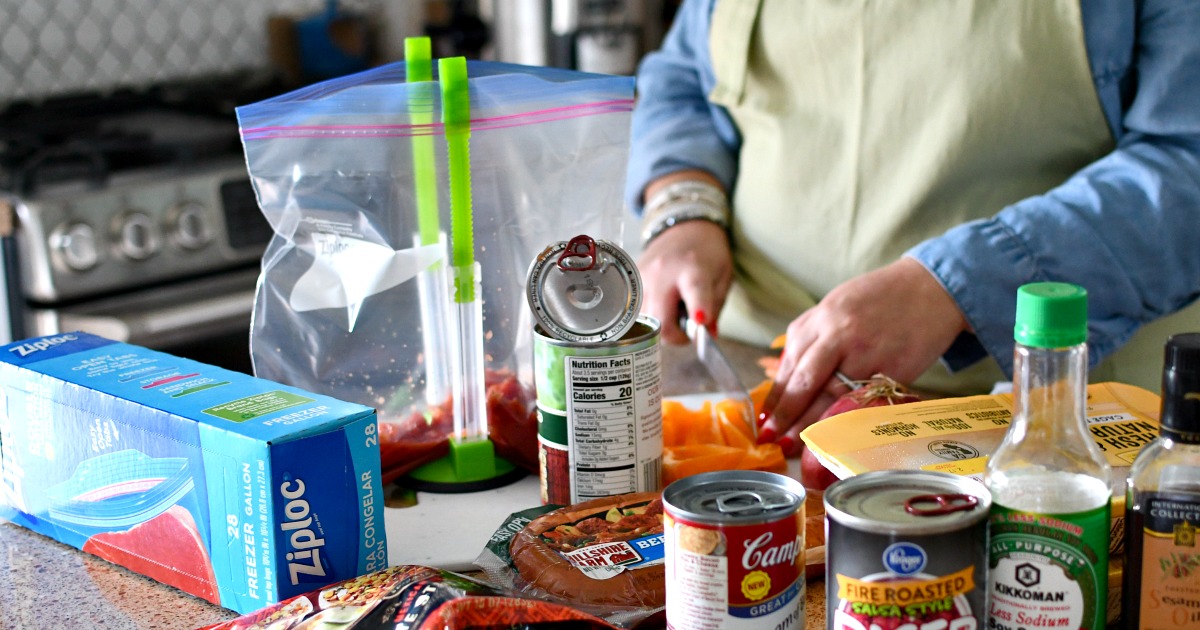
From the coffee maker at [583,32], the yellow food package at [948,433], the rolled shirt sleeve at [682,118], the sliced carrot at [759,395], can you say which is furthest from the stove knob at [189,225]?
the yellow food package at [948,433]

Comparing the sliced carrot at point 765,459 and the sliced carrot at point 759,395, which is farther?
the sliced carrot at point 759,395

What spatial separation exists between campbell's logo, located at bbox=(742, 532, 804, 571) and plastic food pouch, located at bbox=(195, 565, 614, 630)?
9 cm

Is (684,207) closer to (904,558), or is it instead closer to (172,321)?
(904,558)

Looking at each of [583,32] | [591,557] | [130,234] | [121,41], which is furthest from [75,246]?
[591,557]

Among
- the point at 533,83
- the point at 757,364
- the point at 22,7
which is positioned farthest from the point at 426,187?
the point at 22,7

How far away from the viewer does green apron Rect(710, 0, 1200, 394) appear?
105cm

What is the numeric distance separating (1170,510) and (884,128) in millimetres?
666

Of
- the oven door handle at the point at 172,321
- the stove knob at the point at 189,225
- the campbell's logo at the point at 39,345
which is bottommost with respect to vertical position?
the oven door handle at the point at 172,321

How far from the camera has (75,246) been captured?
1829mm

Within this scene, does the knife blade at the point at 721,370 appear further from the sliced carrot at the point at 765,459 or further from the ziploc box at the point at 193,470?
the ziploc box at the point at 193,470

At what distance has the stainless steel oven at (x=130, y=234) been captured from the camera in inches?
71.3

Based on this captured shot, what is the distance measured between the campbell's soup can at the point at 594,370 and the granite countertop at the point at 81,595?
0.34ft

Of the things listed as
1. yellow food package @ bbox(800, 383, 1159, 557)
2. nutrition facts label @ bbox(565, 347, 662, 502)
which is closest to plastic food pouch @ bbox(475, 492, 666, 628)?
nutrition facts label @ bbox(565, 347, 662, 502)

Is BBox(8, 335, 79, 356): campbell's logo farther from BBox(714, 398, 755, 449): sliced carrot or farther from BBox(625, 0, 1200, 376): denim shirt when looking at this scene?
BBox(625, 0, 1200, 376): denim shirt
